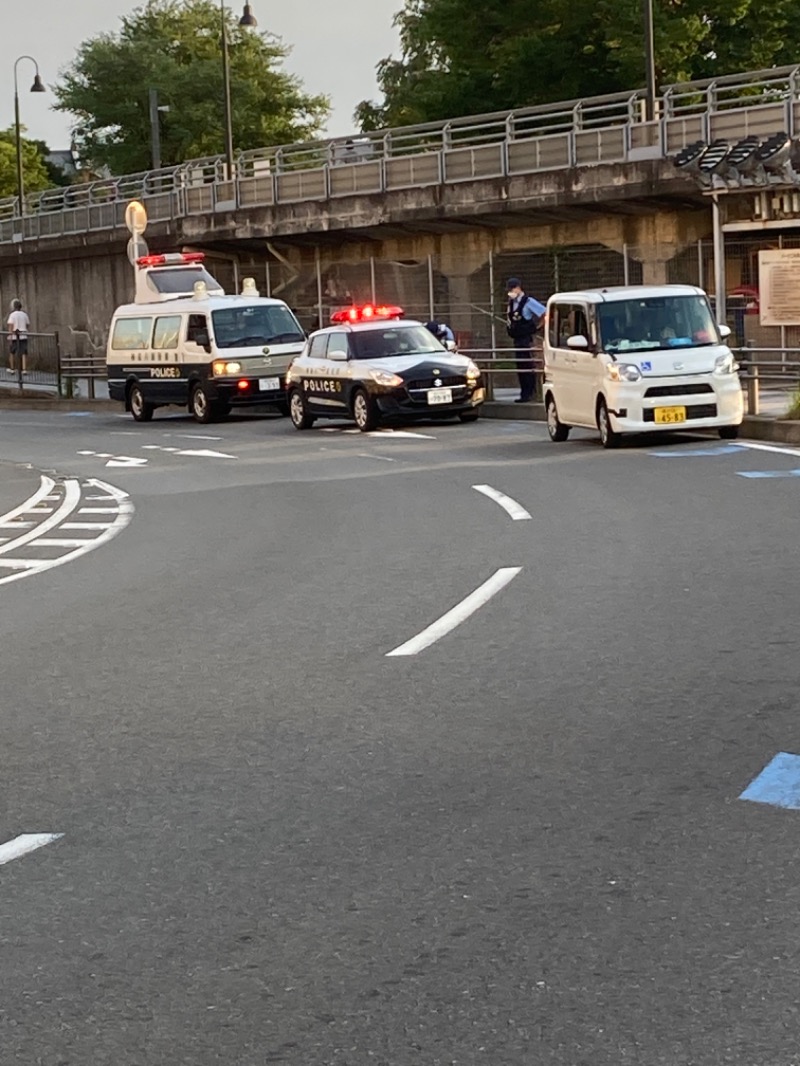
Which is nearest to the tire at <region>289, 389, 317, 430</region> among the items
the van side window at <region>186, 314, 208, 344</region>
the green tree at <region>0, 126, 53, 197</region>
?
the van side window at <region>186, 314, 208, 344</region>

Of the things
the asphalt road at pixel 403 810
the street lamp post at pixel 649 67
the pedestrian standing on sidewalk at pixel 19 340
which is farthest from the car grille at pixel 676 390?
the pedestrian standing on sidewalk at pixel 19 340

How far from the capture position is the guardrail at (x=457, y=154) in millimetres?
37406

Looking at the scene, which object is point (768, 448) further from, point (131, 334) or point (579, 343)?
point (131, 334)

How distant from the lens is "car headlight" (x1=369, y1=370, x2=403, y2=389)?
29.6 meters

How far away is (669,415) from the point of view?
2298 cm

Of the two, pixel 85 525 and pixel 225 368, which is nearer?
pixel 85 525

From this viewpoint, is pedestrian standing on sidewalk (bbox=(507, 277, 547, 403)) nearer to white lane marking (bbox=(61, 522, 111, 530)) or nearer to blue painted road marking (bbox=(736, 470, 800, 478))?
blue painted road marking (bbox=(736, 470, 800, 478))

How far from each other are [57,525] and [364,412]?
12.9 m

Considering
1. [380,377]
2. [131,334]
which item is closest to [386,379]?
[380,377]

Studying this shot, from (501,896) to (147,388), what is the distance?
1322 inches

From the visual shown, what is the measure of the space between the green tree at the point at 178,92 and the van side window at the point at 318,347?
252ft

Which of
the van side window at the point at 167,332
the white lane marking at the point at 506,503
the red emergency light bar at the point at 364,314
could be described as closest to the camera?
the white lane marking at the point at 506,503

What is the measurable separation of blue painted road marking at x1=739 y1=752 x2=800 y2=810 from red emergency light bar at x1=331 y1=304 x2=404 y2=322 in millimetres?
25750

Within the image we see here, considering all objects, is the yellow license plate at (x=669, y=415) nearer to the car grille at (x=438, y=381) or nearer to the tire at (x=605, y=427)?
the tire at (x=605, y=427)
